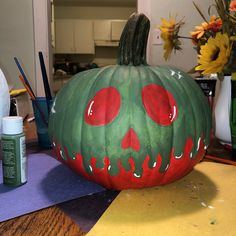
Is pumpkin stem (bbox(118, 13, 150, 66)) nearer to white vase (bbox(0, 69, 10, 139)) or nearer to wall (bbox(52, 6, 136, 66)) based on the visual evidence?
white vase (bbox(0, 69, 10, 139))

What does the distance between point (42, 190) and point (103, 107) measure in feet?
0.54

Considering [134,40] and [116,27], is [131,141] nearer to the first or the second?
[134,40]

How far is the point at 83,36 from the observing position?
5805 millimetres

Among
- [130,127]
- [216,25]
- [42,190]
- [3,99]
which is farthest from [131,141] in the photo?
[216,25]

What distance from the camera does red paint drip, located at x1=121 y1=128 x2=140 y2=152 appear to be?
1.35 ft

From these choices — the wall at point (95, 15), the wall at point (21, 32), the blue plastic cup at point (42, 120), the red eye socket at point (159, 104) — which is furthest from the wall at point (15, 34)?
the wall at point (95, 15)

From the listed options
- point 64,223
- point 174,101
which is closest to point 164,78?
point 174,101

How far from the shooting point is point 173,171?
1.48 feet

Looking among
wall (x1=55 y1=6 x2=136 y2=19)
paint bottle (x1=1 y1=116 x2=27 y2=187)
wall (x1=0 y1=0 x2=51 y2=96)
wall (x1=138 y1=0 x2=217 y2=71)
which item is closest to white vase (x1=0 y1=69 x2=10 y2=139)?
paint bottle (x1=1 y1=116 x2=27 y2=187)

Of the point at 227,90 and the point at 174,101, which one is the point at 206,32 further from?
the point at 174,101

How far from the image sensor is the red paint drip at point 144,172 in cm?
42

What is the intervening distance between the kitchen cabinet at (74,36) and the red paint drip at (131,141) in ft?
18.3

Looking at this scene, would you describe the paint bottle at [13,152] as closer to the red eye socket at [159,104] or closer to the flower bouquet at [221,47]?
the red eye socket at [159,104]

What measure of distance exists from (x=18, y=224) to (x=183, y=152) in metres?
0.25
